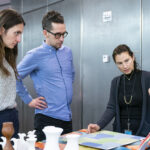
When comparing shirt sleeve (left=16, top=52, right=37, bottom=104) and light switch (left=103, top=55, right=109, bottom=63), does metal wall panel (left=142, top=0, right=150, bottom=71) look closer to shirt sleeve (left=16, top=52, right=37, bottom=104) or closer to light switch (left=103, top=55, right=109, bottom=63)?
light switch (left=103, top=55, right=109, bottom=63)

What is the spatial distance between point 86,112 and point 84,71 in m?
0.58

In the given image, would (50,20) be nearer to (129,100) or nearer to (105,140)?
(129,100)

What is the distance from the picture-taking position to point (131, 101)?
7.84 ft

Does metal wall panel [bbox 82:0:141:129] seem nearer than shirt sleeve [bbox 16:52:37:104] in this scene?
No

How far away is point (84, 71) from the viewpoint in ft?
12.3

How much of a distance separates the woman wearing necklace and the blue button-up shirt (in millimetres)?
391

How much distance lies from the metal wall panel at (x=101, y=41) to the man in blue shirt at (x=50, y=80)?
1057 mm

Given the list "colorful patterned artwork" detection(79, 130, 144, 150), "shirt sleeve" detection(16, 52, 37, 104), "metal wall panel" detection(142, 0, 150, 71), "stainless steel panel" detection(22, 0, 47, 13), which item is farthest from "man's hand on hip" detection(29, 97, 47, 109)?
"stainless steel panel" detection(22, 0, 47, 13)

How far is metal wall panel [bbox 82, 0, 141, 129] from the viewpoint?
3164 millimetres

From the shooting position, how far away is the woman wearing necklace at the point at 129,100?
7.50 ft

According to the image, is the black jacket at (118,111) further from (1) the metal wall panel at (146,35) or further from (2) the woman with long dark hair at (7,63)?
(2) the woman with long dark hair at (7,63)

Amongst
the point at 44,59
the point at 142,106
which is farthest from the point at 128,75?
the point at 44,59

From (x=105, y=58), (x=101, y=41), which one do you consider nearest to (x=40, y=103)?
(x=105, y=58)

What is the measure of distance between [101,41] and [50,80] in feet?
4.40
